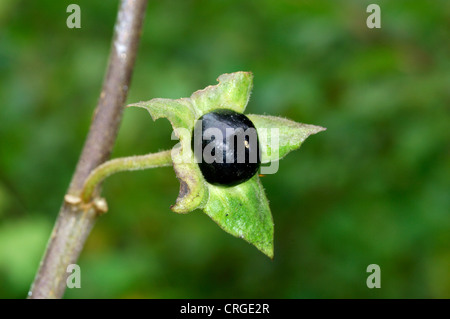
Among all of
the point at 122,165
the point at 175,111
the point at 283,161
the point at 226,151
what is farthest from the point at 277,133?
the point at 283,161

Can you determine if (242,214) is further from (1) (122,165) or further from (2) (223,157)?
(1) (122,165)

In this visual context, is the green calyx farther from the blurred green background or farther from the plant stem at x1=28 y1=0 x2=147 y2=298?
the blurred green background

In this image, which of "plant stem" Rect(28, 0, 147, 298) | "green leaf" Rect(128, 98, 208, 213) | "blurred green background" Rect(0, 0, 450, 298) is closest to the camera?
"green leaf" Rect(128, 98, 208, 213)

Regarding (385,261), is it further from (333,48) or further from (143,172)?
(143,172)

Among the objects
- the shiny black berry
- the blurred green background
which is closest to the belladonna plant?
the shiny black berry

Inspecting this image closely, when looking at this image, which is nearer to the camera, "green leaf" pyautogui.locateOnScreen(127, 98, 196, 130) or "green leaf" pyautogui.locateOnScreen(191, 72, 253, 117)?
"green leaf" pyautogui.locateOnScreen(127, 98, 196, 130)

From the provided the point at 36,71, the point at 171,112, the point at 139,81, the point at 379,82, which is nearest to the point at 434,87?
the point at 379,82

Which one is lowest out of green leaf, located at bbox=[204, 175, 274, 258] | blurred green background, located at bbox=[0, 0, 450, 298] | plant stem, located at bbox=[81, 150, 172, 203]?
green leaf, located at bbox=[204, 175, 274, 258]

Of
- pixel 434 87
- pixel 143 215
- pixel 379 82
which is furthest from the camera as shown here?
pixel 143 215
